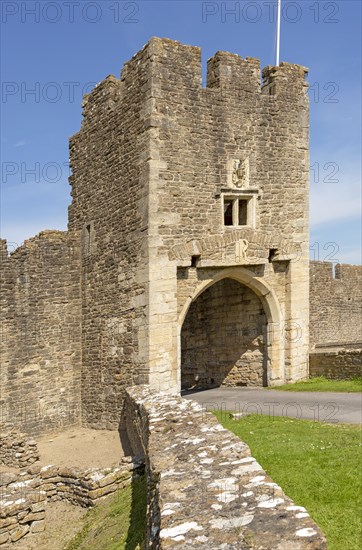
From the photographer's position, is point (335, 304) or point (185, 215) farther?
point (335, 304)

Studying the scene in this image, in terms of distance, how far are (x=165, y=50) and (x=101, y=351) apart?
8371 millimetres

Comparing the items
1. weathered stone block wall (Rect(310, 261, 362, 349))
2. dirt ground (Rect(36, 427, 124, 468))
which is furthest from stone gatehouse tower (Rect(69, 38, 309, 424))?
weathered stone block wall (Rect(310, 261, 362, 349))

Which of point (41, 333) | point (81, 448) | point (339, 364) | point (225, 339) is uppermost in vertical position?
point (41, 333)

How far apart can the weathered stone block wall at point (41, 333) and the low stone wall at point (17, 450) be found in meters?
1.90

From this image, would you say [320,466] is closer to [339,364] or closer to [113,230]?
[339,364]

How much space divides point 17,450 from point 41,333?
3.95 m

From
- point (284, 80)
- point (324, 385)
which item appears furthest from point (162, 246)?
point (284, 80)

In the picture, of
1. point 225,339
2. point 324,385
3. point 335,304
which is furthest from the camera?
point 335,304

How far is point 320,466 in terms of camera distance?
296 inches

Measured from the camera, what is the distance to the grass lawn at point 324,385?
48.2 ft

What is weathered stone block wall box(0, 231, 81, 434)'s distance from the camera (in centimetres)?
1538

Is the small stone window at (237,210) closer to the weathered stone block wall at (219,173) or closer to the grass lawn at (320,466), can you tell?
the weathered stone block wall at (219,173)

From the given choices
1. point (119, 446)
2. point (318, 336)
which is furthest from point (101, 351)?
point (318, 336)

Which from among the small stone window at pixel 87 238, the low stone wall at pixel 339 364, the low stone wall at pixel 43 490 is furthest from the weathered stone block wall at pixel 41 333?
the low stone wall at pixel 339 364
